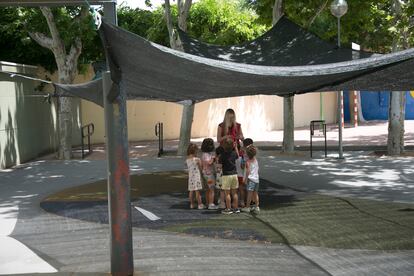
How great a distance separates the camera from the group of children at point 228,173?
7.76 meters

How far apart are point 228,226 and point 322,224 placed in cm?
123

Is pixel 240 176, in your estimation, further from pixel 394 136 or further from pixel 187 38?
pixel 394 136

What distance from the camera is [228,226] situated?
7047 mm

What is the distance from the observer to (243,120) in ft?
79.4

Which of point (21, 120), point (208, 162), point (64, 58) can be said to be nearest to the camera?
point (208, 162)

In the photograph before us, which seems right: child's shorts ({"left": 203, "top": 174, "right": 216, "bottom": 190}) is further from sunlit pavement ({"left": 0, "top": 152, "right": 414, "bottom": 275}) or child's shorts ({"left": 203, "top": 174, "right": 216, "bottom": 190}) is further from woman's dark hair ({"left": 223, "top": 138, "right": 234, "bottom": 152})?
sunlit pavement ({"left": 0, "top": 152, "right": 414, "bottom": 275})

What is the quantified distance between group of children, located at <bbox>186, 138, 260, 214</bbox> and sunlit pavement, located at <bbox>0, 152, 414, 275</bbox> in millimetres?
1409

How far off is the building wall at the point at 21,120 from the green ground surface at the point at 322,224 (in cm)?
857

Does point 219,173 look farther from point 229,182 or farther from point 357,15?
point 357,15

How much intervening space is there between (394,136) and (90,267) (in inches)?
438

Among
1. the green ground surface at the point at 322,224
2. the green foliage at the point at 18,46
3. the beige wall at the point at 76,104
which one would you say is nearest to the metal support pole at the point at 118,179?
the green ground surface at the point at 322,224

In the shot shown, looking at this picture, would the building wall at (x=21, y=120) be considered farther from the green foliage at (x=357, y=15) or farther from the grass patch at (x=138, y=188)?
the green foliage at (x=357, y=15)

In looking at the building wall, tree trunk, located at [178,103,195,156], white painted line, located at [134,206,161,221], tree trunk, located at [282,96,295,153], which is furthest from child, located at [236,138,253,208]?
the building wall

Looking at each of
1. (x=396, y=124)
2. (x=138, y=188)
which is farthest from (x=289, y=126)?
(x=138, y=188)
